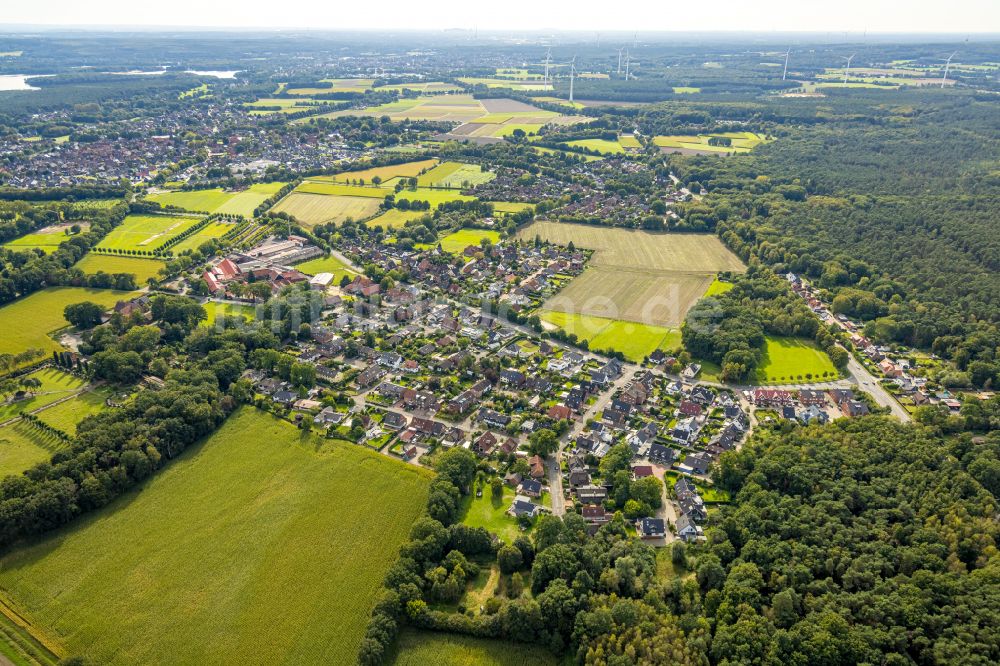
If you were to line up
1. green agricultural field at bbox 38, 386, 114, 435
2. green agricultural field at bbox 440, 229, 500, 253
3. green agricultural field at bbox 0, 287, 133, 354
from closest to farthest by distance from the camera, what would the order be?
1. green agricultural field at bbox 38, 386, 114, 435
2. green agricultural field at bbox 0, 287, 133, 354
3. green agricultural field at bbox 440, 229, 500, 253

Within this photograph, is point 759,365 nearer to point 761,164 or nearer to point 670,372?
point 670,372

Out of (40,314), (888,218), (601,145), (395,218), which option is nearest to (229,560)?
(40,314)

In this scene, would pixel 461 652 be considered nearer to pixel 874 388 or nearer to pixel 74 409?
pixel 74 409

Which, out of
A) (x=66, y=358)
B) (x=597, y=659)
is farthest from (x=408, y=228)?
(x=597, y=659)

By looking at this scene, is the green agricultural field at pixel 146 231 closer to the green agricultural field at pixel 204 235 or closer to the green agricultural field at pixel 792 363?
the green agricultural field at pixel 204 235

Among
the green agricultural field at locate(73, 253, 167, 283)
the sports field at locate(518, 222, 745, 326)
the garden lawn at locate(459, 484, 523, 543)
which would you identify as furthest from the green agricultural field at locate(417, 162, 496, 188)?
the garden lawn at locate(459, 484, 523, 543)

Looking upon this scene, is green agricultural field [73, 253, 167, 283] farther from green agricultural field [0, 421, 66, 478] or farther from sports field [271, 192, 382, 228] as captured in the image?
green agricultural field [0, 421, 66, 478]
